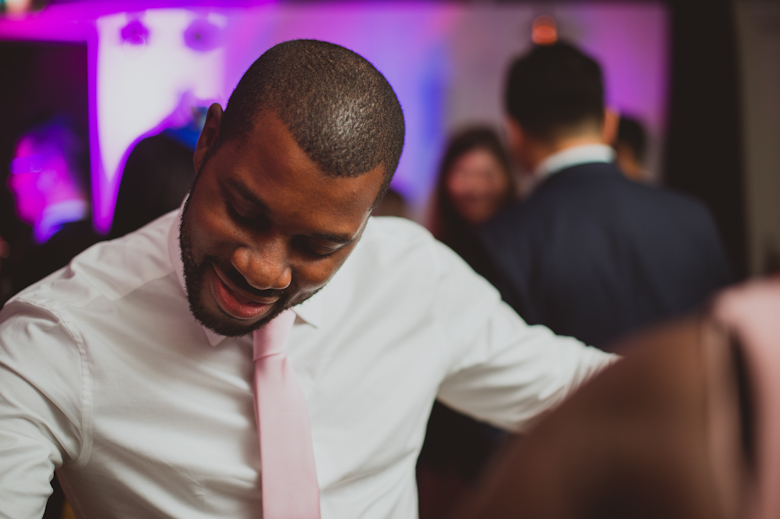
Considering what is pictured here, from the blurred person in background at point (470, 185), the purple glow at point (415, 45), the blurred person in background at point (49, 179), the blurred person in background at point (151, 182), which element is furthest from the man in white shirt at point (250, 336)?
the purple glow at point (415, 45)

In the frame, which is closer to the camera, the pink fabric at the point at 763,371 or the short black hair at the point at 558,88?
the pink fabric at the point at 763,371

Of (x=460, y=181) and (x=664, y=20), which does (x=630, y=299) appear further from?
(x=664, y=20)

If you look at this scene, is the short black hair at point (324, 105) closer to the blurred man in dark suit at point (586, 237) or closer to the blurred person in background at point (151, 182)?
the blurred person in background at point (151, 182)

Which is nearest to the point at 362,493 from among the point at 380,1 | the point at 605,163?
the point at 605,163

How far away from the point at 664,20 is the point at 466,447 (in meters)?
2.87

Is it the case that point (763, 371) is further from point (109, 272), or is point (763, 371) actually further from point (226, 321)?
point (109, 272)

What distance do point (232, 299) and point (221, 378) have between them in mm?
187

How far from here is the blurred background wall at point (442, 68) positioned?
311 centimetres

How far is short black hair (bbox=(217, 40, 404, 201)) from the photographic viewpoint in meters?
0.85

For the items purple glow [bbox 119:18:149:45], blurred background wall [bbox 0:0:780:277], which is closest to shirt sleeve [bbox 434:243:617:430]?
blurred background wall [bbox 0:0:780:277]

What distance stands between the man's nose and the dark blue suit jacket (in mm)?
981

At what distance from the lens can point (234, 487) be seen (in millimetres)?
992

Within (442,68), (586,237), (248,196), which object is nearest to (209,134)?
(248,196)

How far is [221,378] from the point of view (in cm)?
103
